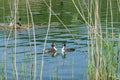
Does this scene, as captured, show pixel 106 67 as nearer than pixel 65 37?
Yes

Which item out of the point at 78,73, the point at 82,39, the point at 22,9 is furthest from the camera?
the point at 22,9

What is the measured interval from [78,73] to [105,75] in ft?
12.5

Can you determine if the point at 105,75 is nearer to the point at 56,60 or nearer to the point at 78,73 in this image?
the point at 78,73

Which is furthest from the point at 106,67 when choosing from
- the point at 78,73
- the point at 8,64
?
the point at 8,64

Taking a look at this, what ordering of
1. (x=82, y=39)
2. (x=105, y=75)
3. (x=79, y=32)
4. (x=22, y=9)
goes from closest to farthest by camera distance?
(x=105, y=75)
(x=82, y=39)
(x=79, y=32)
(x=22, y=9)

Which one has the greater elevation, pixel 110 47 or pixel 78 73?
pixel 110 47

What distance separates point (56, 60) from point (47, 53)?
179cm

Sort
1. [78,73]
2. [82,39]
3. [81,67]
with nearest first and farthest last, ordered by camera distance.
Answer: [78,73], [81,67], [82,39]

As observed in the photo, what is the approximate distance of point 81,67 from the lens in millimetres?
13547

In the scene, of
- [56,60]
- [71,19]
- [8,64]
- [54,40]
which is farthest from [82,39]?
[71,19]

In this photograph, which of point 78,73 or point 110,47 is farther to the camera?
point 78,73

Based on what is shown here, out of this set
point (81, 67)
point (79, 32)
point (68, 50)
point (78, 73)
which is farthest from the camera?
point (79, 32)

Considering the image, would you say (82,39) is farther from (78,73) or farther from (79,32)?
(78,73)

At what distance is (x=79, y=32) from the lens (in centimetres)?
2212
